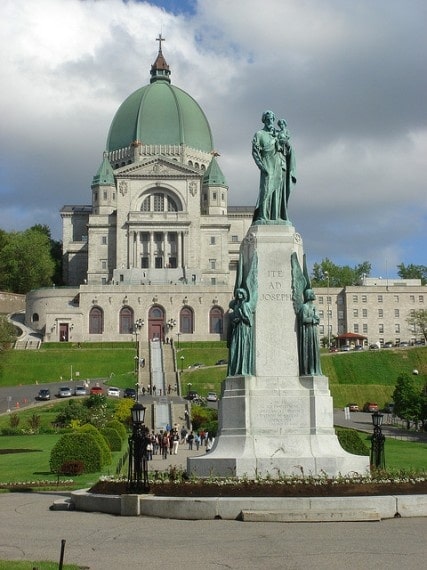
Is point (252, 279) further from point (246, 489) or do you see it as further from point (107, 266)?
point (107, 266)

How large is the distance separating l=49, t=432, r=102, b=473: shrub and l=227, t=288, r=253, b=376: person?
11.2m

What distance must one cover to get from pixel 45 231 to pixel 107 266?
108 ft

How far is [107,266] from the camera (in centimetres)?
12281

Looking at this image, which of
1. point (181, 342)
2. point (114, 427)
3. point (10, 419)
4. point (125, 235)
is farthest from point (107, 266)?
point (114, 427)

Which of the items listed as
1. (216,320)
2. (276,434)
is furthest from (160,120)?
(276,434)

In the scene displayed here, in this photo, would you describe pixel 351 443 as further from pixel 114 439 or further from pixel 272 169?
pixel 114 439

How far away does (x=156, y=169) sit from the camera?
123 metres

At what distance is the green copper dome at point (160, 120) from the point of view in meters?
130

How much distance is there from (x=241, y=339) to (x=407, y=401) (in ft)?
150

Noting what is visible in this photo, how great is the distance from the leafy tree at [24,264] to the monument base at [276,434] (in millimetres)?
112757

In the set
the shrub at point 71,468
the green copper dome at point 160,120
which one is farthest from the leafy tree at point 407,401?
the green copper dome at point 160,120

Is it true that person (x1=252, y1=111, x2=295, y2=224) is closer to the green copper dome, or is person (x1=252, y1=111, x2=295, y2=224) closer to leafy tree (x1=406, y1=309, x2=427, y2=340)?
leafy tree (x1=406, y1=309, x2=427, y2=340)

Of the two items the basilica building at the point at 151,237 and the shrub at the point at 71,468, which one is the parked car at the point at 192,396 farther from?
the shrub at the point at 71,468

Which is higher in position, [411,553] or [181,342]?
[181,342]
